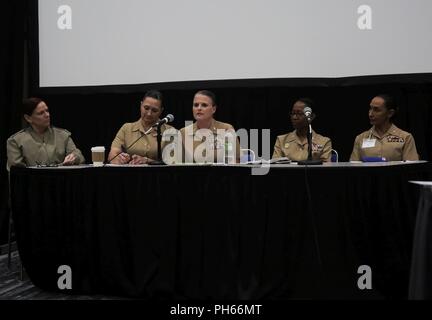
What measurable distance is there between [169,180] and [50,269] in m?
0.89

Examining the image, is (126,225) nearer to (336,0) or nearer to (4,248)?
(4,248)

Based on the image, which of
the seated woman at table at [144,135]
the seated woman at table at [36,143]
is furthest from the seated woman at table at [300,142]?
the seated woman at table at [36,143]

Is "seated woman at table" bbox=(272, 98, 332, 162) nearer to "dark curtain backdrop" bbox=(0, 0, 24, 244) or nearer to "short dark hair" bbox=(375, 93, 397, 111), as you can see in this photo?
"short dark hair" bbox=(375, 93, 397, 111)

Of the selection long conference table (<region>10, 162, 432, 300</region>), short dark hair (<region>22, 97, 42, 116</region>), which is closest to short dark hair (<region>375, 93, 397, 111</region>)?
long conference table (<region>10, 162, 432, 300</region>)

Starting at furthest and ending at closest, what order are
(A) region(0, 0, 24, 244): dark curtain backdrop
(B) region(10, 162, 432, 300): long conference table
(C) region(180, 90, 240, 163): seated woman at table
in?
1. (A) region(0, 0, 24, 244): dark curtain backdrop
2. (C) region(180, 90, 240, 163): seated woman at table
3. (B) region(10, 162, 432, 300): long conference table

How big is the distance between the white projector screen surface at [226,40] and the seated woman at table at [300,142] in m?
0.48

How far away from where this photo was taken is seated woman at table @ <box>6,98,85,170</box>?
10.4 feet

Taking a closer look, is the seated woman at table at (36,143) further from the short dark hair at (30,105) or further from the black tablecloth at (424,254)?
the black tablecloth at (424,254)

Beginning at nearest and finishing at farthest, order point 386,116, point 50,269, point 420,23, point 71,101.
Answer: point 50,269
point 386,116
point 420,23
point 71,101

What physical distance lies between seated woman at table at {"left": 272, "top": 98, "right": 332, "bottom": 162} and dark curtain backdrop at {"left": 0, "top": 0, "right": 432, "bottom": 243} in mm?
404

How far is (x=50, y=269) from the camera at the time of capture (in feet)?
8.51

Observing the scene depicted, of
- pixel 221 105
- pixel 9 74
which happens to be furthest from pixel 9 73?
pixel 221 105
